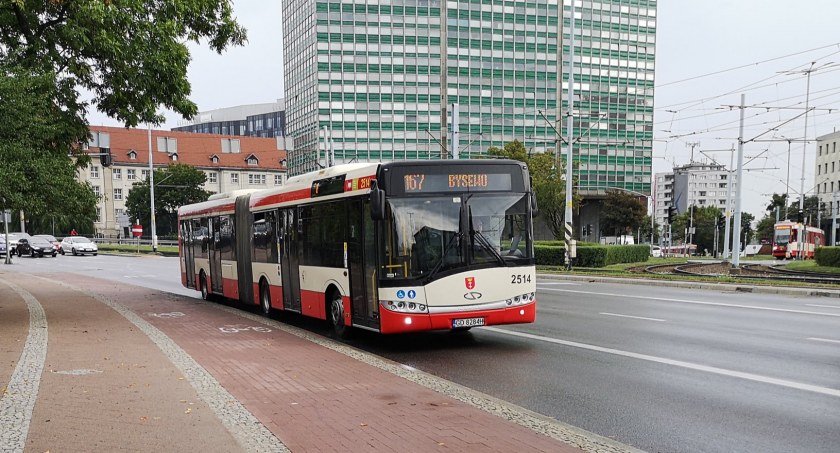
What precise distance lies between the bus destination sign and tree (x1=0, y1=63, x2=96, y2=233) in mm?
6492

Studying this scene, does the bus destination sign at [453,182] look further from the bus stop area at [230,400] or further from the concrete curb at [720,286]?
the concrete curb at [720,286]

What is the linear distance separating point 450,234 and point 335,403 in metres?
3.92

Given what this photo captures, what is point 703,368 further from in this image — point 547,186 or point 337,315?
point 547,186

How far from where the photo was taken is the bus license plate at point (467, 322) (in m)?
9.83

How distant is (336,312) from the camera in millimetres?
11391

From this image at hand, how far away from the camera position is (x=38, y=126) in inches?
472

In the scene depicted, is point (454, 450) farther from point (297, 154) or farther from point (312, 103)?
point (297, 154)

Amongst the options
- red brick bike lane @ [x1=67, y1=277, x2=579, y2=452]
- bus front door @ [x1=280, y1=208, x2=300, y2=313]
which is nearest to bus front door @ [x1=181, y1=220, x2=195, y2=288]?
bus front door @ [x1=280, y1=208, x2=300, y2=313]

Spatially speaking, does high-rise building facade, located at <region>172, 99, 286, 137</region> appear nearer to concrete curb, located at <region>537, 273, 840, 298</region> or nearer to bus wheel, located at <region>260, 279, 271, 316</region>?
concrete curb, located at <region>537, 273, 840, 298</region>

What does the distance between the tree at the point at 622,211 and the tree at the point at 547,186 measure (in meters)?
41.0

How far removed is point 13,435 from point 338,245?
626cm

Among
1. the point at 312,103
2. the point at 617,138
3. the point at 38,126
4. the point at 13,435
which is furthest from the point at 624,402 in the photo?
the point at 617,138

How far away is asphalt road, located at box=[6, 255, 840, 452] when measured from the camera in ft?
19.7

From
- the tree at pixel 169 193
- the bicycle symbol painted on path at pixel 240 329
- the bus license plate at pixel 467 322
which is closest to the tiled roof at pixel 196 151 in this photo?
the tree at pixel 169 193
